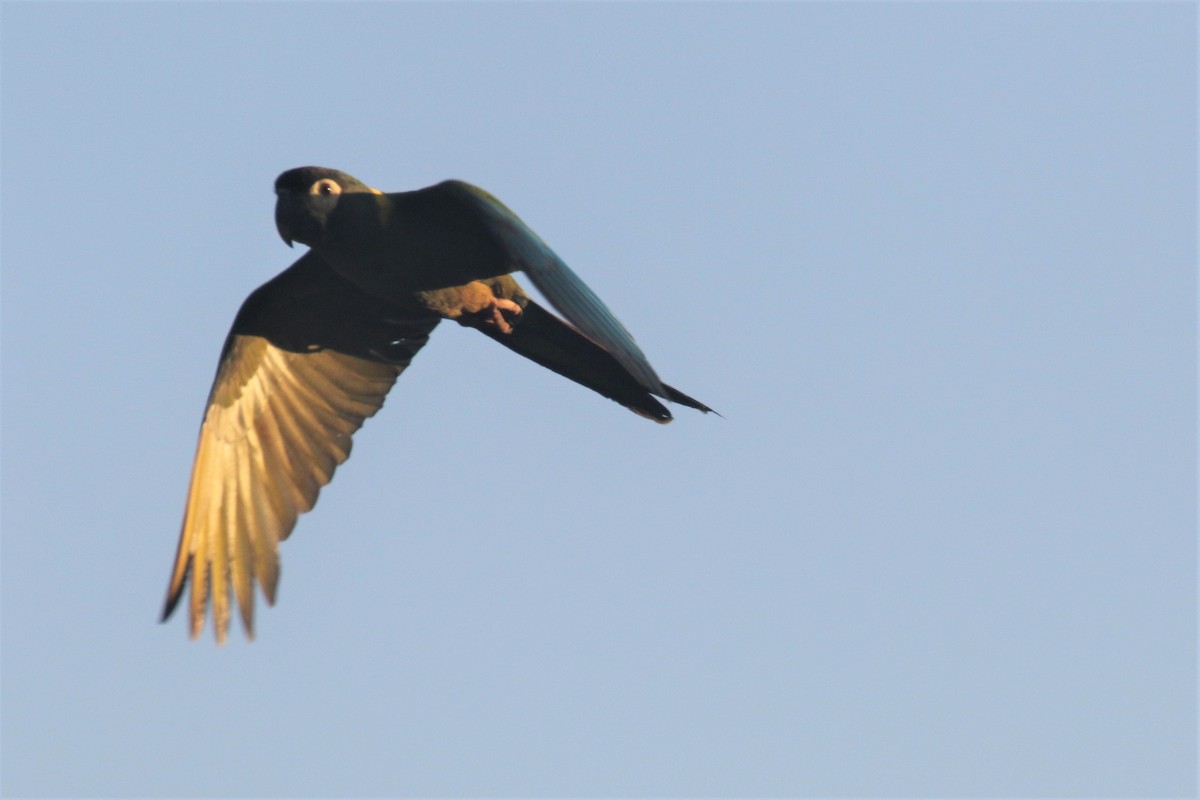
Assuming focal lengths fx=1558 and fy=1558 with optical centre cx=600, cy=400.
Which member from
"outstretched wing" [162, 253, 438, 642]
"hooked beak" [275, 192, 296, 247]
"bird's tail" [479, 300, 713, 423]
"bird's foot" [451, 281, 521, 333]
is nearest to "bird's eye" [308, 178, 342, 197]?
"hooked beak" [275, 192, 296, 247]

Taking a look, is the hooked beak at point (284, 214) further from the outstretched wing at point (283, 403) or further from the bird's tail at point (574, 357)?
the bird's tail at point (574, 357)

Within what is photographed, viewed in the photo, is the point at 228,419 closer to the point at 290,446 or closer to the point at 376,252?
the point at 290,446

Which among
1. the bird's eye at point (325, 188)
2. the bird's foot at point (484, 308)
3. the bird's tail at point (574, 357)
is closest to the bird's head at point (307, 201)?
the bird's eye at point (325, 188)

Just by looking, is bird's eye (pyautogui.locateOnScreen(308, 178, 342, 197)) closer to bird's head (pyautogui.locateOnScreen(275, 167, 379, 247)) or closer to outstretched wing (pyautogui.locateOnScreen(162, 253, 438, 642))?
bird's head (pyautogui.locateOnScreen(275, 167, 379, 247))

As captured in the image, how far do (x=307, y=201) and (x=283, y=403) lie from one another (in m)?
1.82

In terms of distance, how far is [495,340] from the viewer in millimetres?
8344

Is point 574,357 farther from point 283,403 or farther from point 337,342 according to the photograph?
point 283,403

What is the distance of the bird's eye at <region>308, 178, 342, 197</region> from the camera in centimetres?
750

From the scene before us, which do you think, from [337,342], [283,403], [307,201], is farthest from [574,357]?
[283,403]

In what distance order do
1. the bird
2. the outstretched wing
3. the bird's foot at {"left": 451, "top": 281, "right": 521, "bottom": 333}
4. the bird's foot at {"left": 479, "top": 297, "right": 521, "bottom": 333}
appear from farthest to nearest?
the outstretched wing, the bird's foot at {"left": 479, "top": 297, "right": 521, "bottom": 333}, the bird's foot at {"left": 451, "top": 281, "right": 521, "bottom": 333}, the bird

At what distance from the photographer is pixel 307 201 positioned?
24.6ft

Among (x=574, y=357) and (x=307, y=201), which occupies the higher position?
(x=307, y=201)

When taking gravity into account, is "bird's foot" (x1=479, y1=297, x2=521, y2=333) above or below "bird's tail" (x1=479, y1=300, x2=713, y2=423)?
above

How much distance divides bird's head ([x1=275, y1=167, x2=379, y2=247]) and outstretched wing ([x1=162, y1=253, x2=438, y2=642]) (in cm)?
91
